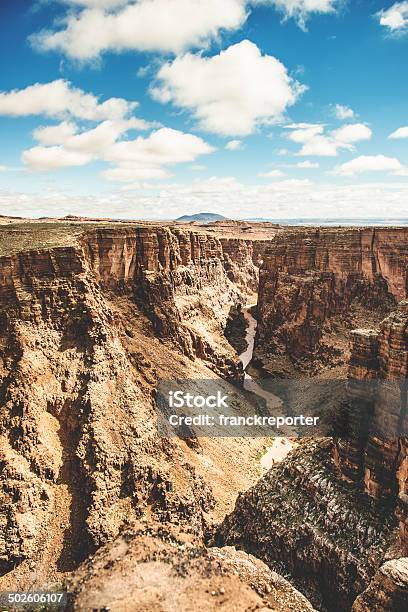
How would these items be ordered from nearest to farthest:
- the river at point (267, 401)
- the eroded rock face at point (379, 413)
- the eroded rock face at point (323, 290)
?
1. the eroded rock face at point (379, 413)
2. the river at point (267, 401)
3. the eroded rock face at point (323, 290)

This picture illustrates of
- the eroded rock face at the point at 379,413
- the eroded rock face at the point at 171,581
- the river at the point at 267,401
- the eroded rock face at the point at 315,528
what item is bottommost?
the river at the point at 267,401

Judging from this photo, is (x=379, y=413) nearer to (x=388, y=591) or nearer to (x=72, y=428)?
(x=388, y=591)

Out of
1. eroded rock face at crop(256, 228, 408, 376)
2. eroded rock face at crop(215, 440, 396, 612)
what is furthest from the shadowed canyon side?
eroded rock face at crop(256, 228, 408, 376)

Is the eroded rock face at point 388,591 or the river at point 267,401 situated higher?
the eroded rock face at point 388,591

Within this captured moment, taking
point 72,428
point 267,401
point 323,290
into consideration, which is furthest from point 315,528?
point 323,290

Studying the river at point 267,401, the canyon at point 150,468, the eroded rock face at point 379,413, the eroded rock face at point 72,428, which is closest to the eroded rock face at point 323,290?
the river at point 267,401

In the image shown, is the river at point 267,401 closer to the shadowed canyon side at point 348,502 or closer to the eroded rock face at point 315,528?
the eroded rock face at point 315,528

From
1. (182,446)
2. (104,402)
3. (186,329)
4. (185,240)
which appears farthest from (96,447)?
(185,240)
